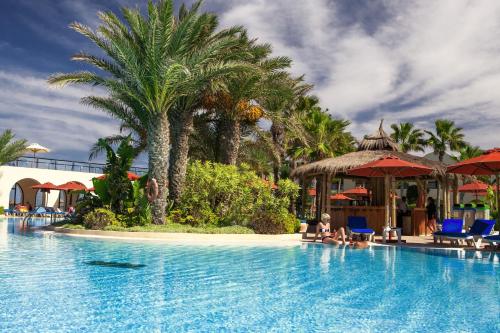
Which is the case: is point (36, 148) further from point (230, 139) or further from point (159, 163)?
point (159, 163)

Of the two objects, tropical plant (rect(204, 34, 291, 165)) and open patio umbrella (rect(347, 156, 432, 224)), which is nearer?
open patio umbrella (rect(347, 156, 432, 224))

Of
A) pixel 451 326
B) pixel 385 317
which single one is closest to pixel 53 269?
pixel 385 317

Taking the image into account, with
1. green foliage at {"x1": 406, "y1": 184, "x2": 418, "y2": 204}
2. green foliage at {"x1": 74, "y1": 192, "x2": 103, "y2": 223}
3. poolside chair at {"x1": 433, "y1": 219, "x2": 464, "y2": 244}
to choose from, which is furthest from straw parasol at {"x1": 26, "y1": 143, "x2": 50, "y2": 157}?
green foliage at {"x1": 406, "y1": 184, "x2": 418, "y2": 204}

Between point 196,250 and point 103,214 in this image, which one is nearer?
point 196,250

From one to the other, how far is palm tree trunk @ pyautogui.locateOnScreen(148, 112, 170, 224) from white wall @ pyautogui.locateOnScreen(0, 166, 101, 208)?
22.2 meters

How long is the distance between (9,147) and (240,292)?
1216 inches

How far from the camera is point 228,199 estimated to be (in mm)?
17641

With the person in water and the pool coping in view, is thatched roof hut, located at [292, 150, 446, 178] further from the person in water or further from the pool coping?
the pool coping

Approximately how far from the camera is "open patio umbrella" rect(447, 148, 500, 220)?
1277 centimetres

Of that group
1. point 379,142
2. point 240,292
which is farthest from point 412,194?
point 240,292

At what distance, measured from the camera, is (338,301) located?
19.8ft

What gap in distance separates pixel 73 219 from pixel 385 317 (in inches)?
635

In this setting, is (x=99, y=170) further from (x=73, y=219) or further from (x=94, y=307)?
(x=94, y=307)

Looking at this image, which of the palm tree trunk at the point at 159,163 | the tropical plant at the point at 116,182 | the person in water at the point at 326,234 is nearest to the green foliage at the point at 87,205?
the tropical plant at the point at 116,182
